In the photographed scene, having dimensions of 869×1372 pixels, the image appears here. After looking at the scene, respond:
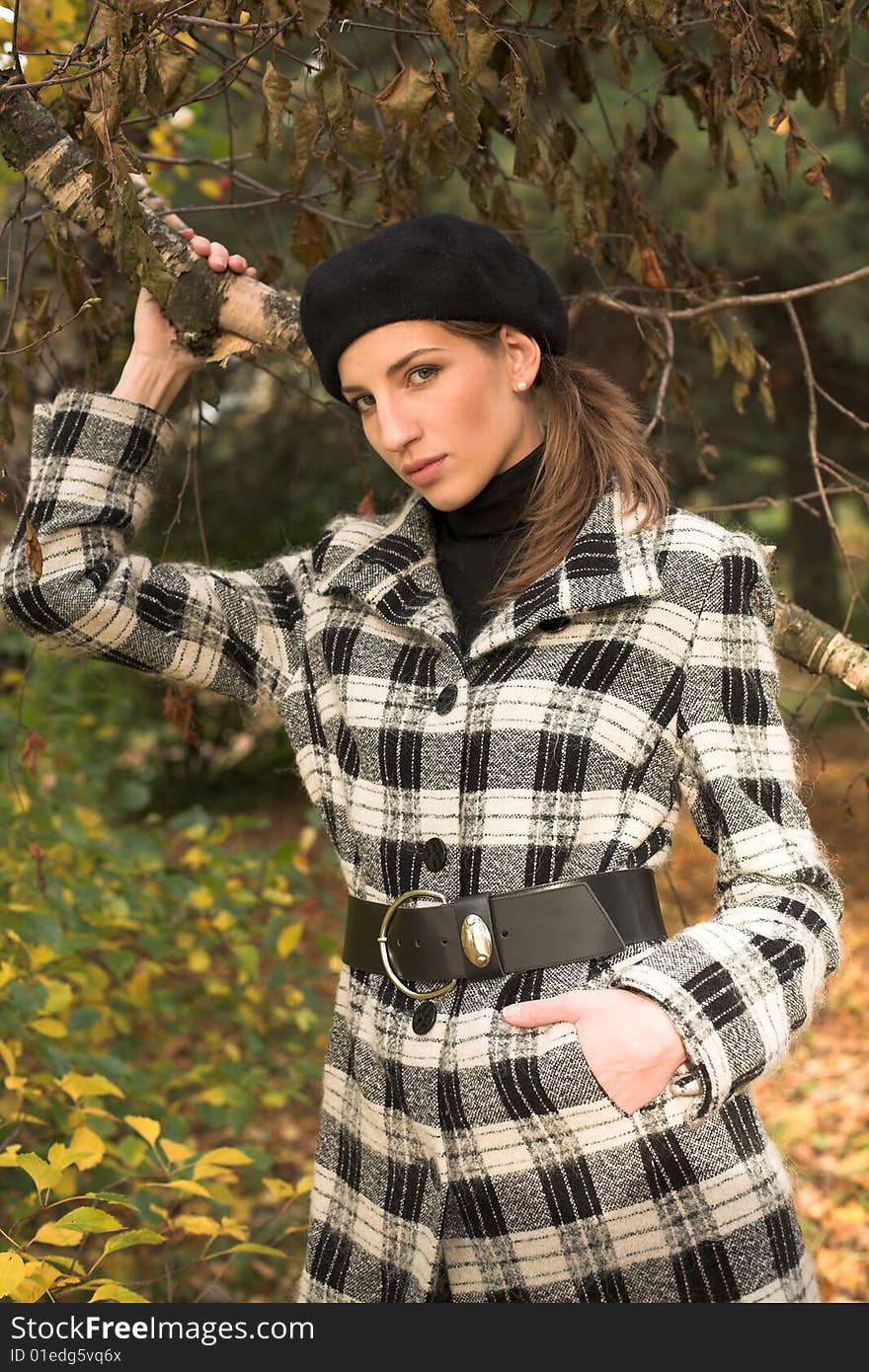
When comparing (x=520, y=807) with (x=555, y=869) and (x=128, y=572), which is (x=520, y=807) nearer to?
(x=555, y=869)

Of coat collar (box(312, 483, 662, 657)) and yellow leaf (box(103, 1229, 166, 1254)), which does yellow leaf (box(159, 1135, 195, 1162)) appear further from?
coat collar (box(312, 483, 662, 657))

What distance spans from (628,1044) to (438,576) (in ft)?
2.64

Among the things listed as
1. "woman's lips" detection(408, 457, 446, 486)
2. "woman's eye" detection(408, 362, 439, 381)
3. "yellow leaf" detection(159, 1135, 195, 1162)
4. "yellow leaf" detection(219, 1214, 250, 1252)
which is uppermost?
"woman's eye" detection(408, 362, 439, 381)

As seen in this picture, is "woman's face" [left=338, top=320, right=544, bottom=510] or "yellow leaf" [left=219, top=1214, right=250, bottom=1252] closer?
"woman's face" [left=338, top=320, right=544, bottom=510]

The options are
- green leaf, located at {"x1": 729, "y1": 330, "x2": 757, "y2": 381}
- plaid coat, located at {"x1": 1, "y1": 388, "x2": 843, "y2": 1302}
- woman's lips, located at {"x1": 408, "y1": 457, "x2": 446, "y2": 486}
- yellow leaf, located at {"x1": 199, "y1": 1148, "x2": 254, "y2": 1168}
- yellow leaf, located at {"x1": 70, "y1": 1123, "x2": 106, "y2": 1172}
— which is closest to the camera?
plaid coat, located at {"x1": 1, "y1": 388, "x2": 843, "y2": 1302}

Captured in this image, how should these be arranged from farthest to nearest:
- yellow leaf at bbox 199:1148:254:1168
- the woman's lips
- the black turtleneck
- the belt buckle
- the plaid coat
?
1. yellow leaf at bbox 199:1148:254:1168
2. the black turtleneck
3. the woman's lips
4. the belt buckle
5. the plaid coat

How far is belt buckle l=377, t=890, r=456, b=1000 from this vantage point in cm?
Answer: 189

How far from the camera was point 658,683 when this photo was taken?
1890mm

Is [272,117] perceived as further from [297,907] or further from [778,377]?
[778,377]

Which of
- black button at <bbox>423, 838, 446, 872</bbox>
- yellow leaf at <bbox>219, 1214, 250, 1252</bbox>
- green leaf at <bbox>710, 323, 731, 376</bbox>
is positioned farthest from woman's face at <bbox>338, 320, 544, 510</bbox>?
yellow leaf at <bbox>219, 1214, 250, 1252</bbox>

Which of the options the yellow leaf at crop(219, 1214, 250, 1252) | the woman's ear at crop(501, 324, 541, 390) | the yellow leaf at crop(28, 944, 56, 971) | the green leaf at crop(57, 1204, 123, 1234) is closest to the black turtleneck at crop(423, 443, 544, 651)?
the woman's ear at crop(501, 324, 541, 390)

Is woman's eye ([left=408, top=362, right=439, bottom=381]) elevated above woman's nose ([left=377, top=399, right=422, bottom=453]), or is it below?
above

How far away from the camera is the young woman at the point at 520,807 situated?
1792 millimetres

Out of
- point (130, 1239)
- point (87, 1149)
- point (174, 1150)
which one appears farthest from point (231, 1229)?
point (130, 1239)
